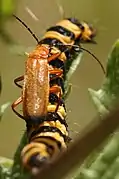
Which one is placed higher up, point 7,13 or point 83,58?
point 83,58

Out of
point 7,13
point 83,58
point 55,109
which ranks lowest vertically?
point 55,109

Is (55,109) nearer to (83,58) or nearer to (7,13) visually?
(7,13)

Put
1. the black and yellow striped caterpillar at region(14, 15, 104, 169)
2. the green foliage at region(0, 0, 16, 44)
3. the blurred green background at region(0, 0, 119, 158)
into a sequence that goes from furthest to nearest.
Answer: the blurred green background at region(0, 0, 119, 158), the green foliage at region(0, 0, 16, 44), the black and yellow striped caterpillar at region(14, 15, 104, 169)

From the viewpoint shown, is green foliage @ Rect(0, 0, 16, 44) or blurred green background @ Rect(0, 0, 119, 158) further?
blurred green background @ Rect(0, 0, 119, 158)

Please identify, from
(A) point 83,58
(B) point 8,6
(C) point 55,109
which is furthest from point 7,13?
(A) point 83,58

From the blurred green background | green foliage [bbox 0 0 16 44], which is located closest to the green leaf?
green foliage [bbox 0 0 16 44]

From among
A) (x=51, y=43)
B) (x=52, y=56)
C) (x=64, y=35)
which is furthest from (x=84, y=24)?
(x=52, y=56)

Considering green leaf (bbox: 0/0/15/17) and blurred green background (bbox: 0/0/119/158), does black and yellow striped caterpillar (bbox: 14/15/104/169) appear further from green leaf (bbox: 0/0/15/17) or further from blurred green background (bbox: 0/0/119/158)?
blurred green background (bbox: 0/0/119/158)

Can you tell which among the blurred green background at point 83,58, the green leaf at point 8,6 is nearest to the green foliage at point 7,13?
the green leaf at point 8,6

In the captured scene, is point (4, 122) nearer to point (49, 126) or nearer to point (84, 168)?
point (49, 126)
